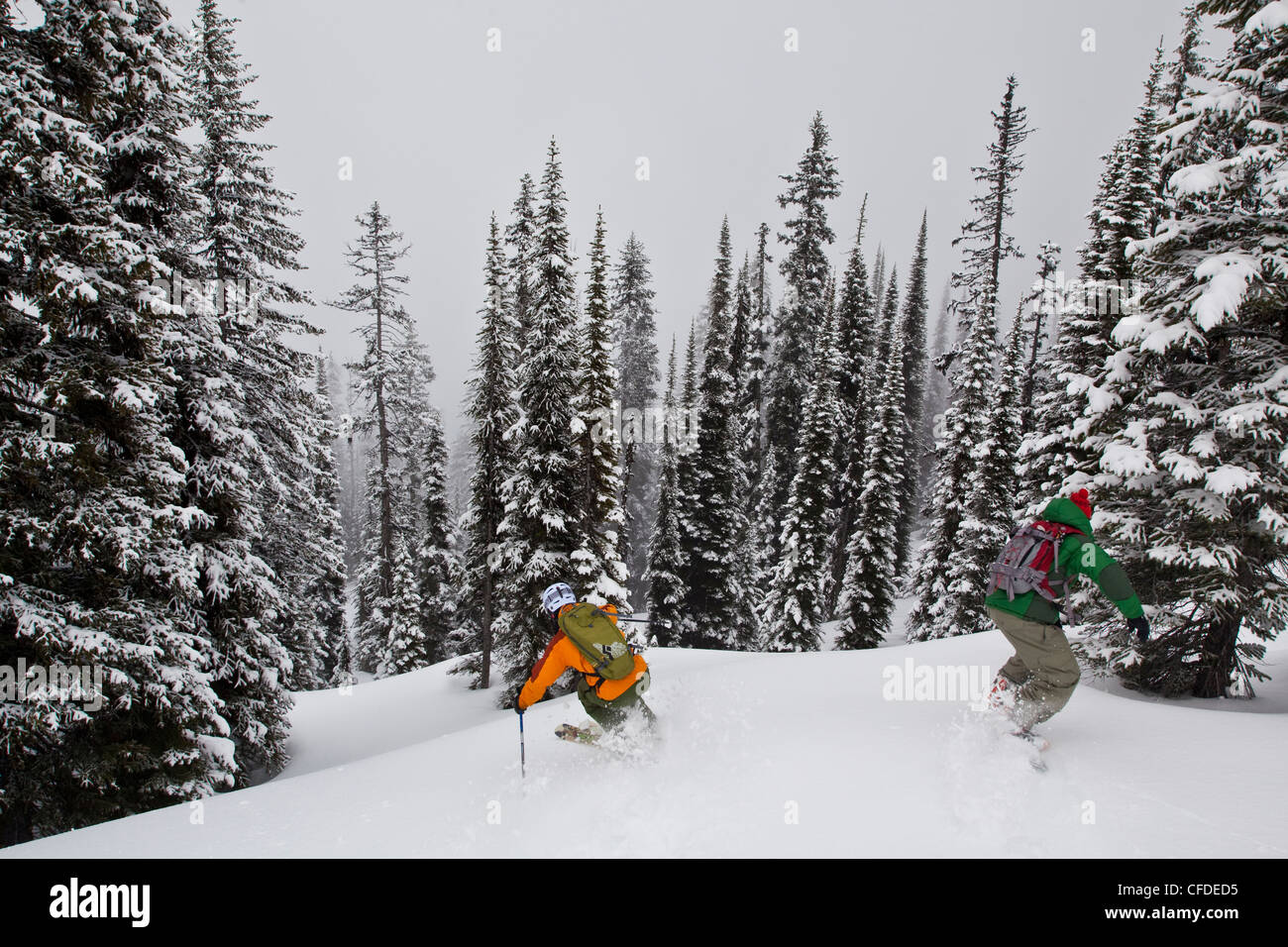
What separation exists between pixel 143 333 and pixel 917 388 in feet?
151

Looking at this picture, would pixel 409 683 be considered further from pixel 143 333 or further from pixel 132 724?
pixel 143 333

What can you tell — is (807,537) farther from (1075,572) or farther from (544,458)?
(1075,572)

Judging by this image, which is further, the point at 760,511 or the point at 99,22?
the point at 760,511

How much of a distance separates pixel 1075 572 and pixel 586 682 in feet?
16.2

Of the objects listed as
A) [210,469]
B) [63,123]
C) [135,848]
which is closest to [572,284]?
[210,469]

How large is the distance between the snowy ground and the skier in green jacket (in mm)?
531

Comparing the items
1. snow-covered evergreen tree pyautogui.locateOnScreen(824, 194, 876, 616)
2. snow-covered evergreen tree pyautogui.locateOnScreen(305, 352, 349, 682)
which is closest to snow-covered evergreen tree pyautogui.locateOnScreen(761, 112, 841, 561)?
Result: snow-covered evergreen tree pyautogui.locateOnScreen(824, 194, 876, 616)

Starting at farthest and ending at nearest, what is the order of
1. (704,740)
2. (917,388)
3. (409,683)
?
1. (917,388)
2. (409,683)
3. (704,740)

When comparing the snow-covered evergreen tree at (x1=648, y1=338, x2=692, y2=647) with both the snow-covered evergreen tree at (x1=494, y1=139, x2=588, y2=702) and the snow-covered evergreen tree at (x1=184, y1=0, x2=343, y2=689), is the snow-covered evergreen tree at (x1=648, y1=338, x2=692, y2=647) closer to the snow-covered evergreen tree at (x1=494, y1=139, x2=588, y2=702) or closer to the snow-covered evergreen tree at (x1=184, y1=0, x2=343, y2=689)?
the snow-covered evergreen tree at (x1=494, y1=139, x2=588, y2=702)

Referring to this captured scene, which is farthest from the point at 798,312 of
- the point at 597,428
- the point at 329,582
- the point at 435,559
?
the point at 329,582

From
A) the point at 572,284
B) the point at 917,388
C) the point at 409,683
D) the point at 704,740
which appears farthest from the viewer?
the point at 917,388

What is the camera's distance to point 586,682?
6102mm

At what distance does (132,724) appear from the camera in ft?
29.8
